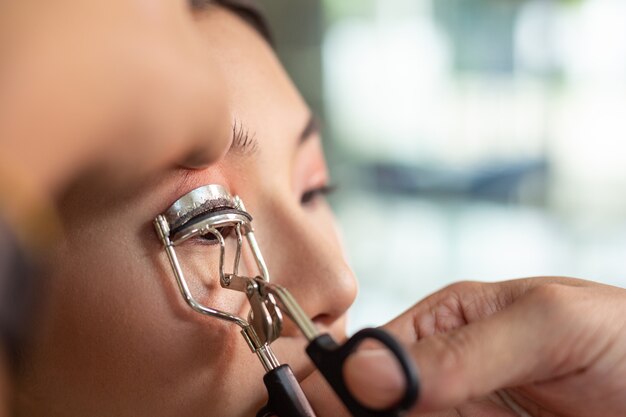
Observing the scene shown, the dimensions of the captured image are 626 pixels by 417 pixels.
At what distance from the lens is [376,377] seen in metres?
0.53

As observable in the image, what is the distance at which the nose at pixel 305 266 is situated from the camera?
2.64 ft

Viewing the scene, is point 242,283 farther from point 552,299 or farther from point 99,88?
point 99,88

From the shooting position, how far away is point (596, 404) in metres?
0.77

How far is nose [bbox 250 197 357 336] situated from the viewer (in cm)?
80

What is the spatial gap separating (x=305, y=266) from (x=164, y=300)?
0.14 m

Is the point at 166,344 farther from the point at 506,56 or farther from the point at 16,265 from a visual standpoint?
the point at 506,56

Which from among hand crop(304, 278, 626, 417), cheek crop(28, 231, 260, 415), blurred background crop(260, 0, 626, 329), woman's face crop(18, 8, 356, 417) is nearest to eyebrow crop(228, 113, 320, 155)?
woman's face crop(18, 8, 356, 417)

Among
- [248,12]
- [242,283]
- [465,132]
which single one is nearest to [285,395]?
[242,283]

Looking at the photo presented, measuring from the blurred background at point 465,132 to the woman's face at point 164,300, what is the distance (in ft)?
6.99

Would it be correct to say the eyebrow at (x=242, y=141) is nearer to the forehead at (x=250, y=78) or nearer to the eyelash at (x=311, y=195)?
the forehead at (x=250, y=78)

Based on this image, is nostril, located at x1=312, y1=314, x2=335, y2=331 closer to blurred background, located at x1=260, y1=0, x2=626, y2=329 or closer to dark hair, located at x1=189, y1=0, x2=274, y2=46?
dark hair, located at x1=189, y1=0, x2=274, y2=46

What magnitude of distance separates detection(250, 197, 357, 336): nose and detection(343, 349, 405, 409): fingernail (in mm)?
244

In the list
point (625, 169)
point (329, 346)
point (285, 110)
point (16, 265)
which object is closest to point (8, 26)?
point (16, 265)

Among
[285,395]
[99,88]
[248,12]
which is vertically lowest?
[285,395]
